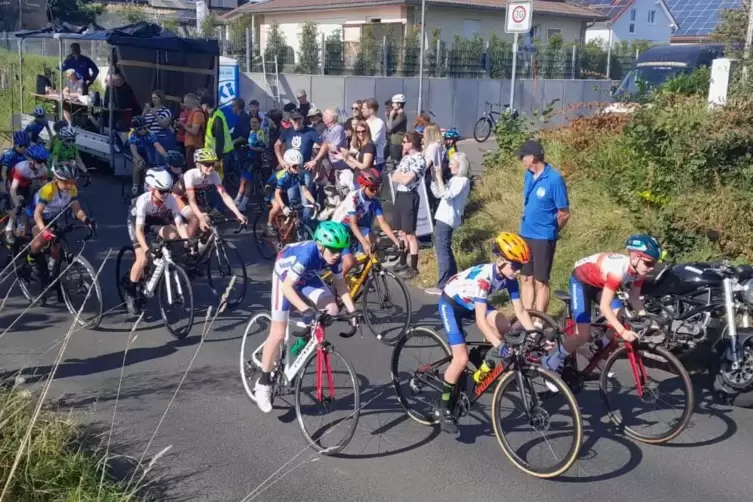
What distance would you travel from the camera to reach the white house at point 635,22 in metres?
49.4

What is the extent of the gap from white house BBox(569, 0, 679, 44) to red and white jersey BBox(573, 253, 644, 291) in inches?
1766

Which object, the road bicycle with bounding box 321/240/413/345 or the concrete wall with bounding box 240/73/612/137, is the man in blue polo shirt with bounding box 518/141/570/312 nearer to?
the road bicycle with bounding box 321/240/413/345

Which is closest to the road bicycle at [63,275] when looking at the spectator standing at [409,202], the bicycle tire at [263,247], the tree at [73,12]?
the bicycle tire at [263,247]

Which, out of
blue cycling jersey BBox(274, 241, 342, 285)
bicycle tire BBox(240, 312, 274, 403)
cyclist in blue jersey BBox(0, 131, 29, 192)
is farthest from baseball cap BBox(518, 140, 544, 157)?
cyclist in blue jersey BBox(0, 131, 29, 192)

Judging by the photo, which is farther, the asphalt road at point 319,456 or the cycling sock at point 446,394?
the cycling sock at point 446,394

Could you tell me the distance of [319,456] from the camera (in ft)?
19.8

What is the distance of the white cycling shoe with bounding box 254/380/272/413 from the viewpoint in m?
6.60

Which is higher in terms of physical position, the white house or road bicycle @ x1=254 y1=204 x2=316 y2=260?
the white house

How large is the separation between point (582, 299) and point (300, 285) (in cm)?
241

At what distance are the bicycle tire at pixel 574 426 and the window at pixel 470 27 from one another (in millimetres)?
31219

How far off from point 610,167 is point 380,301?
5.38 meters

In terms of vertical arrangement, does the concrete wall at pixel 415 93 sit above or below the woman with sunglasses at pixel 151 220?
above

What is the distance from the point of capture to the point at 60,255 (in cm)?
916

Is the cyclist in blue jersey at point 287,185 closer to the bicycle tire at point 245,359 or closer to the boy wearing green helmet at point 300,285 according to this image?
the bicycle tire at point 245,359
